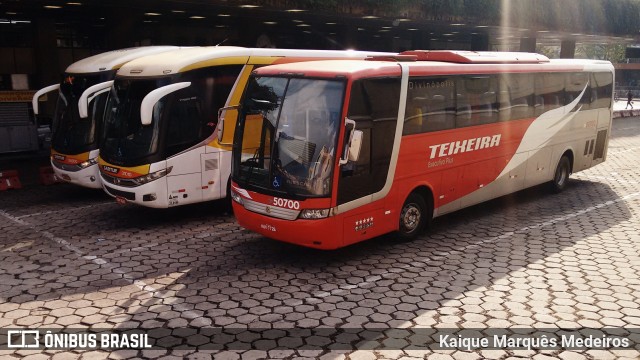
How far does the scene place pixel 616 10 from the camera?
1272 inches

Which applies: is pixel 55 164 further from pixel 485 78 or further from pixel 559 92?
pixel 559 92

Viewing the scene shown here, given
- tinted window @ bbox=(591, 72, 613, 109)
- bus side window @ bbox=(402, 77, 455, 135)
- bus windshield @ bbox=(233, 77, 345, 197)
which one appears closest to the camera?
bus windshield @ bbox=(233, 77, 345, 197)

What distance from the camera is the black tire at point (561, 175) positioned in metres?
14.0

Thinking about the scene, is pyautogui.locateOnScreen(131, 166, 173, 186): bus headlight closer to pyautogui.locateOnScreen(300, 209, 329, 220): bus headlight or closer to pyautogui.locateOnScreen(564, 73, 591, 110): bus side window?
pyautogui.locateOnScreen(300, 209, 329, 220): bus headlight

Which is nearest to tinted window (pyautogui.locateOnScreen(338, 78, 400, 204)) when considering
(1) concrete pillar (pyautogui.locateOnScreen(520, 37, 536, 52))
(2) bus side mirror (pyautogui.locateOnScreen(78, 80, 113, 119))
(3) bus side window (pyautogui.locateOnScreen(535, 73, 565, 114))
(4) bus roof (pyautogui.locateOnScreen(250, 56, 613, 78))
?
(4) bus roof (pyautogui.locateOnScreen(250, 56, 613, 78))

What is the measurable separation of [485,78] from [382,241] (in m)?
3.89

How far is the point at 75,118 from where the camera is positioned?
41.6 feet

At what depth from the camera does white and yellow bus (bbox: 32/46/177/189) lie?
12.4 metres

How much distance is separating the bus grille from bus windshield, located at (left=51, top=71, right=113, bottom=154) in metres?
5.32

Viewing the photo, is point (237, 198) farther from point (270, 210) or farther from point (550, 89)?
point (550, 89)

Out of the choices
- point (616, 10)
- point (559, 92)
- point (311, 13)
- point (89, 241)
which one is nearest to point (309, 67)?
point (89, 241)

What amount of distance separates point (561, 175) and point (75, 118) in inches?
468

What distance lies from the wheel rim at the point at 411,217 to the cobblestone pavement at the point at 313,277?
1.04 feet

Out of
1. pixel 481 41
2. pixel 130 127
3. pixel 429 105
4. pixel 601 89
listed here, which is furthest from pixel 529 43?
pixel 130 127
